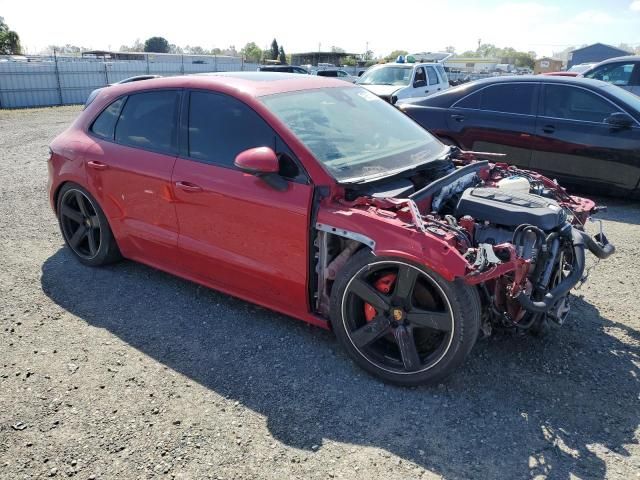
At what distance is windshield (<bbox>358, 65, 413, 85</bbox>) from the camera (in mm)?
13164

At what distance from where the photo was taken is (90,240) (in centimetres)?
447

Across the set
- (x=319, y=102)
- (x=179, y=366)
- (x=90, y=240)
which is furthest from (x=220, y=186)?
(x=90, y=240)

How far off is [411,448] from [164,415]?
1.31m

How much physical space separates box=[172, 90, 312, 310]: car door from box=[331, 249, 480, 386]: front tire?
37cm

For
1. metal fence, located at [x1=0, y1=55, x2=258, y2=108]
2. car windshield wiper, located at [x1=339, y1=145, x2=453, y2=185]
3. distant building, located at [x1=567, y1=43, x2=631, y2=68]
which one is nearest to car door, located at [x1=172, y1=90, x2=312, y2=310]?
car windshield wiper, located at [x1=339, y1=145, x2=453, y2=185]

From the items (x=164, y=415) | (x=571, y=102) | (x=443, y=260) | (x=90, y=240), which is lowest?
(x=164, y=415)

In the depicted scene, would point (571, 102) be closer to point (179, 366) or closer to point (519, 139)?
point (519, 139)

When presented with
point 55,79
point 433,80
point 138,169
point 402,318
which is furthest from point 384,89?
point 55,79

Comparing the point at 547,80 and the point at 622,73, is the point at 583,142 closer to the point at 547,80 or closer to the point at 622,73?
the point at 547,80

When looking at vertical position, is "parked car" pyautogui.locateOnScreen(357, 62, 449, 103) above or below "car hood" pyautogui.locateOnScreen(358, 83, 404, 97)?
above

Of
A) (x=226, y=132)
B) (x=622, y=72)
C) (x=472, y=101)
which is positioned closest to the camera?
(x=226, y=132)

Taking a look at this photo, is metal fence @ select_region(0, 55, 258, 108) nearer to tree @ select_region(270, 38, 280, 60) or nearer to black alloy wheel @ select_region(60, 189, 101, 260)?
black alloy wheel @ select_region(60, 189, 101, 260)

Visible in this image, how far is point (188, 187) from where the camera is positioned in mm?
3543

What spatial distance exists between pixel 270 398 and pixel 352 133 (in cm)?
184
